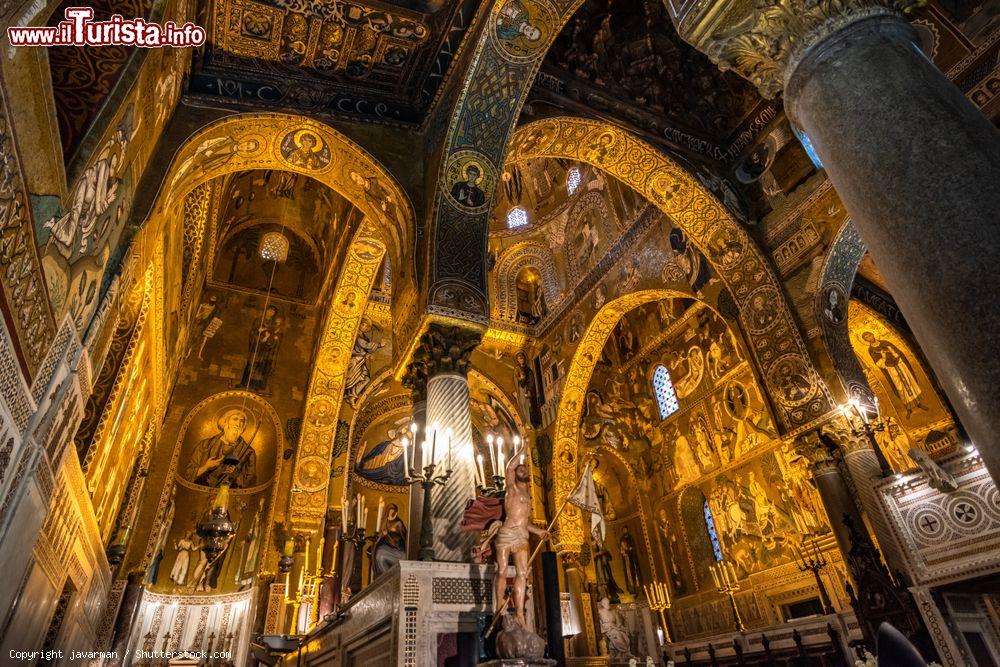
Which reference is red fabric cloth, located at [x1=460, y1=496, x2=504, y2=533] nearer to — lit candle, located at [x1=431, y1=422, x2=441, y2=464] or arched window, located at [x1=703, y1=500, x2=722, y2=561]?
lit candle, located at [x1=431, y1=422, x2=441, y2=464]

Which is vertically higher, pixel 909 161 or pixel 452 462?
pixel 452 462

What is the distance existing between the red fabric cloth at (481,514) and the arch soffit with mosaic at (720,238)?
4.84 m

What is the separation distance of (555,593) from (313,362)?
311 inches

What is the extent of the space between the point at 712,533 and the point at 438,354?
1032 cm

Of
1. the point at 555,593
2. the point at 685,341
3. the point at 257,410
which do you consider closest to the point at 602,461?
the point at 685,341

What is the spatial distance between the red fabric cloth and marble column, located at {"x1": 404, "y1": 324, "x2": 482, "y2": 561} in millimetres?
232

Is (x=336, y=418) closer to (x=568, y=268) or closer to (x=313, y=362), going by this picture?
(x=313, y=362)

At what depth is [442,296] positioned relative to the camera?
625 cm

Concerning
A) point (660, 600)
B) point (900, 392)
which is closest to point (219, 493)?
point (660, 600)

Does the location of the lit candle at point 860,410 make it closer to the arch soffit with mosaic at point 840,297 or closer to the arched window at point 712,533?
the arch soffit with mosaic at point 840,297

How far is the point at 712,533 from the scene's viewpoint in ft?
43.2

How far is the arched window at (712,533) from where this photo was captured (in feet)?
42.2

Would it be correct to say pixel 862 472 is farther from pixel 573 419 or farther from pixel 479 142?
pixel 479 142

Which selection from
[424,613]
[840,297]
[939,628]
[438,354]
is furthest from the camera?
[840,297]
